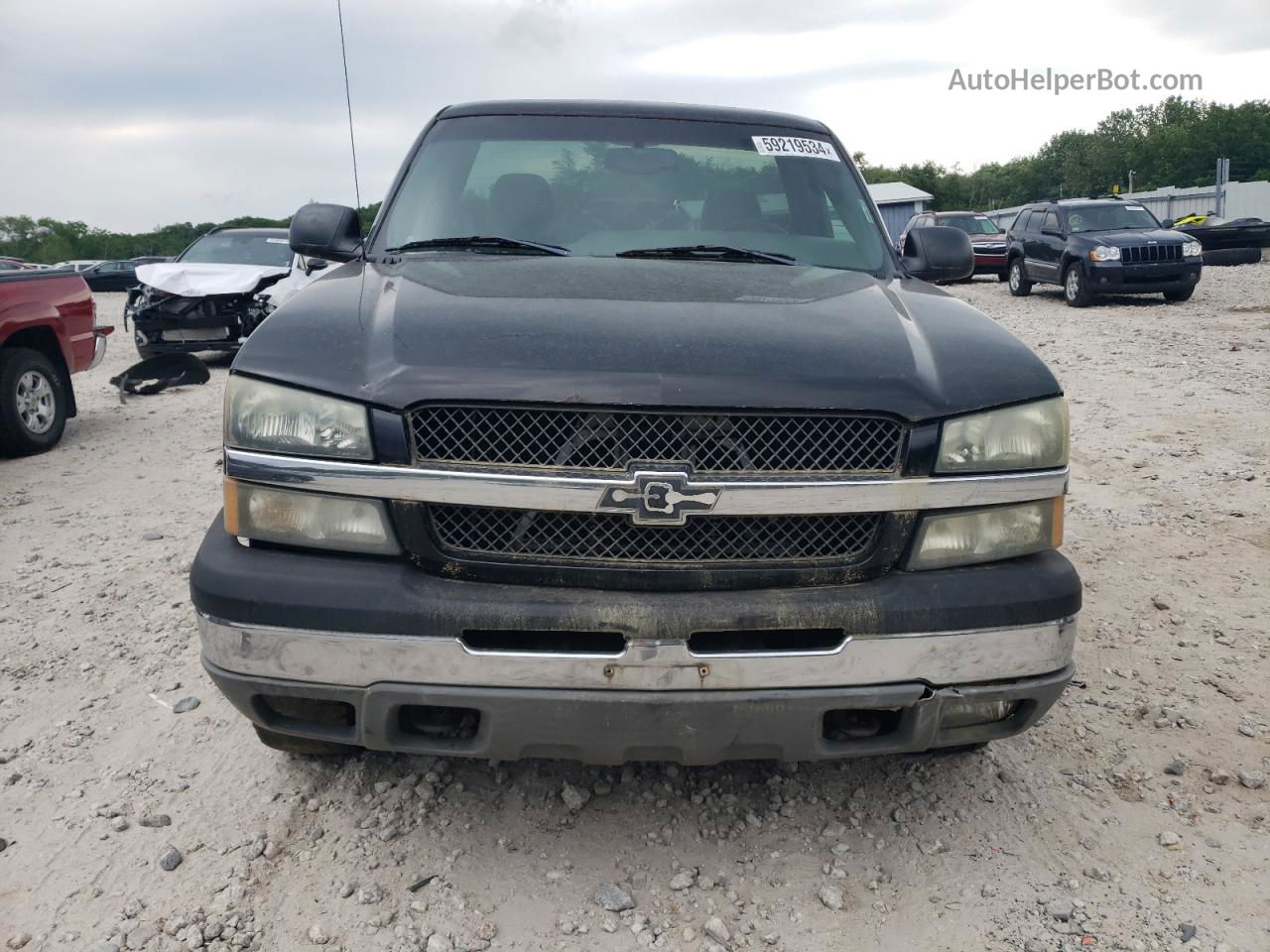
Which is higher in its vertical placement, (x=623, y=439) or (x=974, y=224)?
(x=974, y=224)

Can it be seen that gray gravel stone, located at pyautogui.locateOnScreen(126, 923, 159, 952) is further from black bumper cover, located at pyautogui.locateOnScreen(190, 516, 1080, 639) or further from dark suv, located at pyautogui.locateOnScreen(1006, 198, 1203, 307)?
dark suv, located at pyautogui.locateOnScreen(1006, 198, 1203, 307)

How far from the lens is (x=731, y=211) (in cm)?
347

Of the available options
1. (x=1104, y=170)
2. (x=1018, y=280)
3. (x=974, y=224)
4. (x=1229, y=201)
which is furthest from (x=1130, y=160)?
(x=1018, y=280)

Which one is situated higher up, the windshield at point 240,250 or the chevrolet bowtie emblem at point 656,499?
the windshield at point 240,250

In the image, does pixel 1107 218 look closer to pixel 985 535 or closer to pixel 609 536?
pixel 985 535

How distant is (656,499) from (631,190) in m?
1.68

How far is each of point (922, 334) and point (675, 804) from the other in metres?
1.36

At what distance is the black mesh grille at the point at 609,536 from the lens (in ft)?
7.15

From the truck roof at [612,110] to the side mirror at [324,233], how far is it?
59 centimetres

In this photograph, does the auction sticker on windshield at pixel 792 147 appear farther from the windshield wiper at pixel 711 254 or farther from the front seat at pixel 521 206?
the front seat at pixel 521 206

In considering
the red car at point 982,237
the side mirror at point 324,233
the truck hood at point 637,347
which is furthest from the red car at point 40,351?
the red car at point 982,237

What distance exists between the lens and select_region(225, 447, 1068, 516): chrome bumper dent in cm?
211

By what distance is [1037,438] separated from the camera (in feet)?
7.58

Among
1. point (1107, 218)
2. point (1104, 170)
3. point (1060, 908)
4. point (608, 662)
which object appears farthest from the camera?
point (1104, 170)
